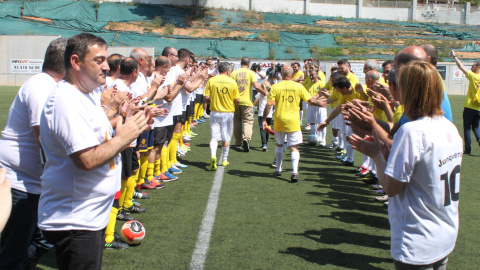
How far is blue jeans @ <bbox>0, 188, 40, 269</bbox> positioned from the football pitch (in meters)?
1.05

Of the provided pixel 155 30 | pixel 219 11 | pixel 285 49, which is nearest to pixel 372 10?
pixel 219 11

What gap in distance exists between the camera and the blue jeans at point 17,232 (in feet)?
11.7

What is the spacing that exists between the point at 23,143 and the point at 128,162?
2.00 meters

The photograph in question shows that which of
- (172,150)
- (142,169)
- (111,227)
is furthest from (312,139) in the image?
(111,227)

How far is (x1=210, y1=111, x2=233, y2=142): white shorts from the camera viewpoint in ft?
32.1

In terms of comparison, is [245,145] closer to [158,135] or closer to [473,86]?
[158,135]

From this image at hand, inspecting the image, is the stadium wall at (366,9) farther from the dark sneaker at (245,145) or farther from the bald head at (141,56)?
the bald head at (141,56)

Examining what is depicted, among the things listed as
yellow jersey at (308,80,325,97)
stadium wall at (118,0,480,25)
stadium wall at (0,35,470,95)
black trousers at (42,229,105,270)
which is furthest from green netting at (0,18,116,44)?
black trousers at (42,229,105,270)

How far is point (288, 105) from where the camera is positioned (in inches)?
341

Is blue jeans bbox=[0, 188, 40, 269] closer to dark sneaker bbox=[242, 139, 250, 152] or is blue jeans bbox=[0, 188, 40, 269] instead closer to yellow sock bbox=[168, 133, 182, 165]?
yellow sock bbox=[168, 133, 182, 165]

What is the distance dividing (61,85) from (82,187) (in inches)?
24.7

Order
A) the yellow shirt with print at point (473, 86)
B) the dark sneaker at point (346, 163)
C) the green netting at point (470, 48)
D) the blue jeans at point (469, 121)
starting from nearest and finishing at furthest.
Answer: the dark sneaker at point (346, 163), the yellow shirt with print at point (473, 86), the blue jeans at point (469, 121), the green netting at point (470, 48)

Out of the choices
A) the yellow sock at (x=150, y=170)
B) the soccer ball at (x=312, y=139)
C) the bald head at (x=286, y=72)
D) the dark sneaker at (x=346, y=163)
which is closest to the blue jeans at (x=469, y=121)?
the dark sneaker at (x=346, y=163)

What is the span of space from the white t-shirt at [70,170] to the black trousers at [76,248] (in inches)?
1.7
